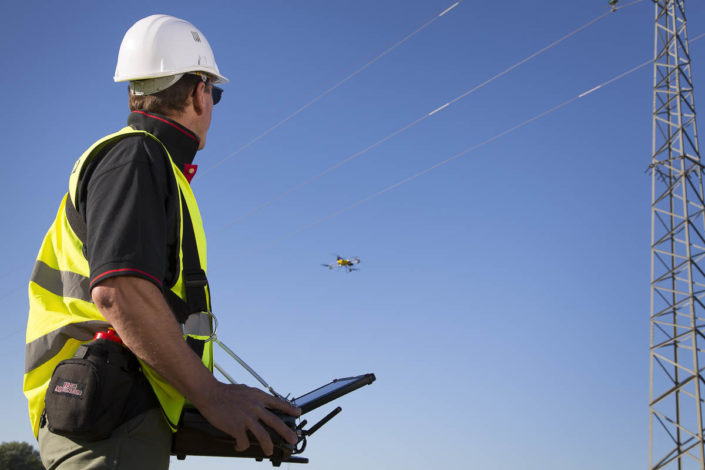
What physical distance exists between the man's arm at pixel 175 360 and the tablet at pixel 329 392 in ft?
0.92

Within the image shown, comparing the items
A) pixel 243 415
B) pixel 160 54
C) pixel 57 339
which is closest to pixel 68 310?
pixel 57 339

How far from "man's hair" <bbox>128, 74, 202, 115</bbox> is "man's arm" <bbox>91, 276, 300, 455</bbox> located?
1.02 meters

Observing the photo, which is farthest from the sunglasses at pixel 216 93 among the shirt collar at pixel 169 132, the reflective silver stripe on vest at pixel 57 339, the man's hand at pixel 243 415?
the man's hand at pixel 243 415

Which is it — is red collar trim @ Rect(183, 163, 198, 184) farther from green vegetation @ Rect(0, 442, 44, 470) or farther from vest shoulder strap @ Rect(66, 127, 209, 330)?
green vegetation @ Rect(0, 442, 44, 470)

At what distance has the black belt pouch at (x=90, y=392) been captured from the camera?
219cm

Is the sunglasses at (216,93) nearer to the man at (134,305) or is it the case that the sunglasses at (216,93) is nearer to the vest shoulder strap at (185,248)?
the man at (134,305)

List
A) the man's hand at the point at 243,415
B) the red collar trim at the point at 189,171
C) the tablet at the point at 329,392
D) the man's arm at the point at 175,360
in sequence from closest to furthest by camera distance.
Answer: the man's arm at the point at 175,360, the man's hand at the point at 243,415, the tablet at the point at 329,392, the red collar trim at the point at 189,171

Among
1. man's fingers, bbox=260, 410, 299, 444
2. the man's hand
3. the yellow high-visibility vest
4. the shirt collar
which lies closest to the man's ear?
the shirt collar

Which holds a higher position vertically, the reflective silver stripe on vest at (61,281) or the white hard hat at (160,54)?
the white hard hat at (160,54)

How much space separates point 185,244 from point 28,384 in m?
0.76

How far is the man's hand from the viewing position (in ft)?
7.68

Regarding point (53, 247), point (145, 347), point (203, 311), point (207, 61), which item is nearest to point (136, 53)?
point (207, 61)

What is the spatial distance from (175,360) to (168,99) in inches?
49.1

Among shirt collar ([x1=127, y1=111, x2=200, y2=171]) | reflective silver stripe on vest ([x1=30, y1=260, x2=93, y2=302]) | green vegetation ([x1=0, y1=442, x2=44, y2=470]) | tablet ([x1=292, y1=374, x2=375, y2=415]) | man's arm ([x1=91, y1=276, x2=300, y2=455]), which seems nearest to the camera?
man's arm ([x1=91, y1=276, x2=300, y2=455])
